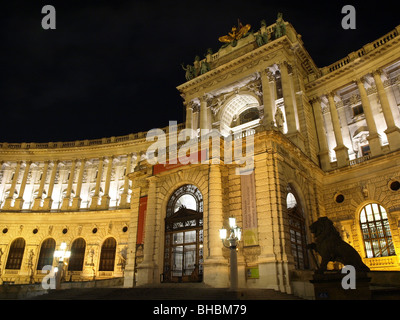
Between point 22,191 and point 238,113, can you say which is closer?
point 238,113

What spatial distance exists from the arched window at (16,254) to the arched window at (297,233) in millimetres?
35416

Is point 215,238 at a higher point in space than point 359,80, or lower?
lower

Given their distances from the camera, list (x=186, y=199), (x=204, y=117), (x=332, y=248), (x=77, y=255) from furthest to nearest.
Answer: (x=77, y=255) → (x=204, y=117) → (x=186, y=199) → (x=332, y=248)

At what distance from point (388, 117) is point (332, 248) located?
52.7ft

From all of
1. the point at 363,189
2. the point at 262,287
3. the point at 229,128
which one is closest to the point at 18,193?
the point at 229,128

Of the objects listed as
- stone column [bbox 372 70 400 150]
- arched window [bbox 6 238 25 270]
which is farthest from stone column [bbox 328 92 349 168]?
arched window [bbox 6 238 25 270]

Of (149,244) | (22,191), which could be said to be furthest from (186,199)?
(22,191)

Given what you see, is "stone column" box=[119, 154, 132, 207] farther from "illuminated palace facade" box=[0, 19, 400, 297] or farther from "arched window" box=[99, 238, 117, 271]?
"arched window" box=[99, 238, 117, 271]

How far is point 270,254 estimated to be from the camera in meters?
17.6

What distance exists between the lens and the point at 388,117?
25484mm

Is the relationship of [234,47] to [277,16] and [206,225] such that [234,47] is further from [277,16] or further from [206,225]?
[206,225]

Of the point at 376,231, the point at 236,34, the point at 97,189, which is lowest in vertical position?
the point at 376,231

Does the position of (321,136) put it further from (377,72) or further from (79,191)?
(79,191)

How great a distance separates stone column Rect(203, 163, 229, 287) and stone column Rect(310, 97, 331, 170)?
41.4ft
